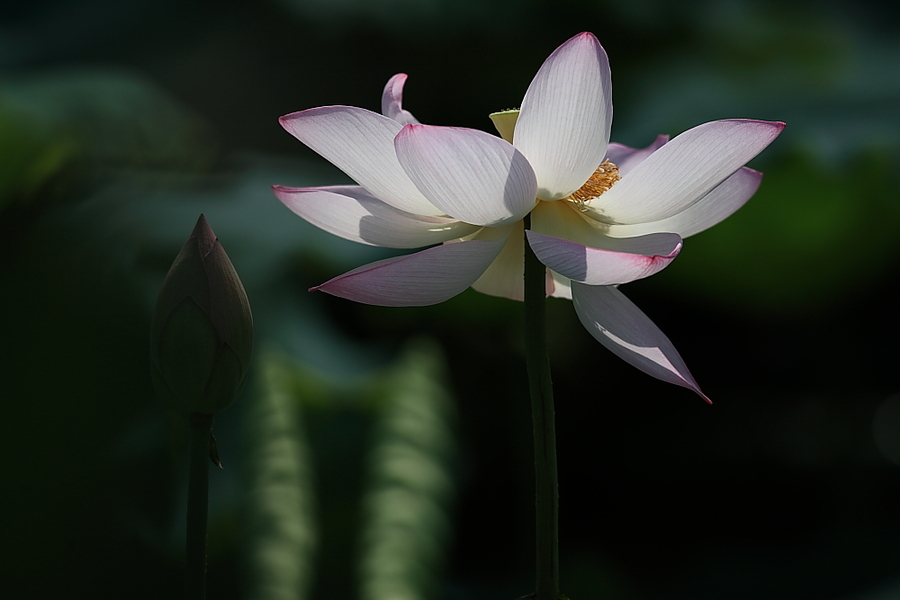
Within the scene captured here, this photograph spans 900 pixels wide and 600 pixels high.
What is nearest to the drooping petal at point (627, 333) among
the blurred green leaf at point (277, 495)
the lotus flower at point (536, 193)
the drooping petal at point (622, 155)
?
the lotus flower at point (536, 193)

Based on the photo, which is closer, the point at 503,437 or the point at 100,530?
the point at 100,530

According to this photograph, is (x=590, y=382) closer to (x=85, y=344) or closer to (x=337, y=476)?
(x=337, y=476)

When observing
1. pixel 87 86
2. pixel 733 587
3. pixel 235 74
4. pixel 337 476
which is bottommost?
pixel 733 587

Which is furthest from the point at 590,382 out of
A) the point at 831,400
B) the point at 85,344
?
the point at 85,344

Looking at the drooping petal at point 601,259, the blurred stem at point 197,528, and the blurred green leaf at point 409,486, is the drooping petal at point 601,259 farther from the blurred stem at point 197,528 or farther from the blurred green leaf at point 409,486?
the blurred green leaf at point 409,486

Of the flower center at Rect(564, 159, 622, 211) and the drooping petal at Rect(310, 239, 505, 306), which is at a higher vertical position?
the flower center at Rect(564, 159, 622, 211)

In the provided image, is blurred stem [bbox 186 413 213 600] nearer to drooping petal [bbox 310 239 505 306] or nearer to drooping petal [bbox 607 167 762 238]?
drooping petal [bbox 310 239 505 306]

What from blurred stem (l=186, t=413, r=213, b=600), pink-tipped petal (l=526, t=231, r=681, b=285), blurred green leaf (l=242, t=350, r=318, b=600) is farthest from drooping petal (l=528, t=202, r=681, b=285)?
blurred green leaf (l=242, t=350, r=318, b=600)
